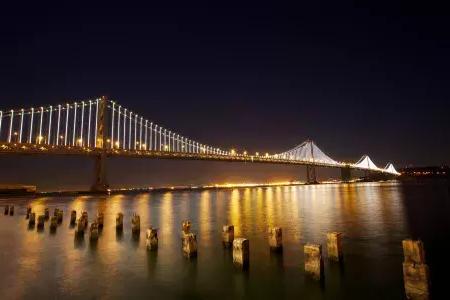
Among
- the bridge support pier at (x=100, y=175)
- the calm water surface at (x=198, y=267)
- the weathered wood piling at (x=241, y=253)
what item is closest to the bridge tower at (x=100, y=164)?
the bridge support pier at (x=100, y=175)

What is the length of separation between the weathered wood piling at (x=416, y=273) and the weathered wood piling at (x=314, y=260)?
1.76 m

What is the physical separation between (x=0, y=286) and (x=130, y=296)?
3.42 metres

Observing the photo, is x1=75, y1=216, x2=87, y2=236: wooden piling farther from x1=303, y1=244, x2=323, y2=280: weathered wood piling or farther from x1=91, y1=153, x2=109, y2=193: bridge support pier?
x1=91, y1=153, x2=109, y2=193: bridge support pier

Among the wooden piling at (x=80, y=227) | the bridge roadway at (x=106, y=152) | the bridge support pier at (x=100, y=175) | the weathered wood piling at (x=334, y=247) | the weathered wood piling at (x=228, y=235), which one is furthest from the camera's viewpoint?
the bridge support pier at (x=100, y=175)

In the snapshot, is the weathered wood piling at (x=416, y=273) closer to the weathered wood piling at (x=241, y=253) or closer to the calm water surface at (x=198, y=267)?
the calm water surface at (x=198, y=267)

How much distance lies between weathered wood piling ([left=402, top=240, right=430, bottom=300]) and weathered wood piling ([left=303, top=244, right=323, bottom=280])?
1.76 metres

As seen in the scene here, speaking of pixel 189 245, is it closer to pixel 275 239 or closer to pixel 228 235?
pixel 228 235

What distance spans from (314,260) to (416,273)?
Answer: 2.11 meters

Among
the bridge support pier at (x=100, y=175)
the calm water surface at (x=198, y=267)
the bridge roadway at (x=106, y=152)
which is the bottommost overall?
the calm water surface at (x=198, y=267)

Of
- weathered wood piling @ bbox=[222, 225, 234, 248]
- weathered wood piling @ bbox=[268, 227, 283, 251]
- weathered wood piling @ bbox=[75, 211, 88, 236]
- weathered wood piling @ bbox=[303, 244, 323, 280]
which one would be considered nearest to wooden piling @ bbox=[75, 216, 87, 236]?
weathered wood piling @ bbox=[75, 211, 88, 236]

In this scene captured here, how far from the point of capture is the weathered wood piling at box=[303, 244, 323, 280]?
7809 mm

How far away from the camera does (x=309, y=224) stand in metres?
19.1

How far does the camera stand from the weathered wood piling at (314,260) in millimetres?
7809

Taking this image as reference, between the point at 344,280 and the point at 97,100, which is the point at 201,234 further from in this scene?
the point at 97,100
